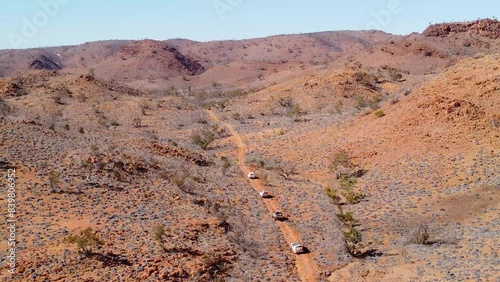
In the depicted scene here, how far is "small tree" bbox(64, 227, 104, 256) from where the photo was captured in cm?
1281

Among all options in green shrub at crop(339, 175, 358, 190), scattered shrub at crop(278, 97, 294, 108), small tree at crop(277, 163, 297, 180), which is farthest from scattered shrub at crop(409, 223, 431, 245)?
scattered shrub at crop(278, 97, 294, 108)

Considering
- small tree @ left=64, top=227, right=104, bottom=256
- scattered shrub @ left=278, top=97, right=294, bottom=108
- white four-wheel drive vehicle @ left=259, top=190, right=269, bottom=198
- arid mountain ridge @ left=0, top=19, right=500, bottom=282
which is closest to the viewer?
small tree @ left=64, top=227, right=104, bottom=256

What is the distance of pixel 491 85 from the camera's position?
81.2 feet

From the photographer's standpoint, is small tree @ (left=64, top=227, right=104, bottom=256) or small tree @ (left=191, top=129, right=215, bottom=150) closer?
small tree @ (left=64, top=227, right=104, bottom=256)

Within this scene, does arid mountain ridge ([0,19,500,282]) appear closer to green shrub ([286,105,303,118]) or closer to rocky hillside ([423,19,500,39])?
green shrub ([286,105,303,118])

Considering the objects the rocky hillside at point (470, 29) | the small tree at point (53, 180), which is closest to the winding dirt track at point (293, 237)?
the small tree at point (53, 180)

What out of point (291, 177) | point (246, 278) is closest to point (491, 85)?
point (291, 177)

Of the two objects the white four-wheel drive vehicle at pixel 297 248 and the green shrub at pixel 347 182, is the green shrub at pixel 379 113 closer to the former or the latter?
the green shrub at pixel 347 182

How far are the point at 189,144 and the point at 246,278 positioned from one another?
765 inches

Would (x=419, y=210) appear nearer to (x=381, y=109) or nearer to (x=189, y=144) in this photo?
(x=381, y=109)

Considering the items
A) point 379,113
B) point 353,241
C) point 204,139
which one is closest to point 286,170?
point 379,113

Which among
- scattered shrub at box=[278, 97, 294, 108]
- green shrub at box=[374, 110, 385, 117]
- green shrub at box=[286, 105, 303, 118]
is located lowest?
green shrub at box=[374, 110, 385, 117]

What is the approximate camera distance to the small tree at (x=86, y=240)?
12.8 m

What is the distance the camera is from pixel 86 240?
13.0 meters
